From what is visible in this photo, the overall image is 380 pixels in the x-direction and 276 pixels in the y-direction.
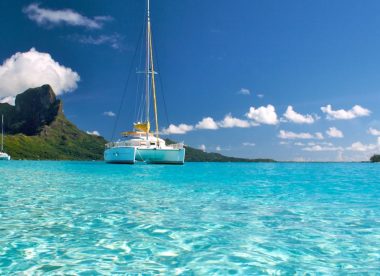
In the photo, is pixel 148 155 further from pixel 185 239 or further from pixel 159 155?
pixel 185 239

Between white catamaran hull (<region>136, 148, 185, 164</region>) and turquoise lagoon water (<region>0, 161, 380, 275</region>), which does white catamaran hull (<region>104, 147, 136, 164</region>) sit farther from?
turquoise lagoon water (<region>0, 161, 380, 275</region>)

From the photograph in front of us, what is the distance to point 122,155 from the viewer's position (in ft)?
187

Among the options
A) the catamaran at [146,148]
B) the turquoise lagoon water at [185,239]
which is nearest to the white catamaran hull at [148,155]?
the catamaran at [146,148]

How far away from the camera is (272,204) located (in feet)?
41.4

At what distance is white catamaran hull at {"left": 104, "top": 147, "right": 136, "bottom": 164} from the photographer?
182 ft

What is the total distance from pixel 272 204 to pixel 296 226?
426 cm

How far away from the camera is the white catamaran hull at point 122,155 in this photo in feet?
182

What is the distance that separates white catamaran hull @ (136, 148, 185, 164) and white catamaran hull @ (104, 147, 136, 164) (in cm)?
83

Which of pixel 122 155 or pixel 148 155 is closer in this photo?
pixel 148 155

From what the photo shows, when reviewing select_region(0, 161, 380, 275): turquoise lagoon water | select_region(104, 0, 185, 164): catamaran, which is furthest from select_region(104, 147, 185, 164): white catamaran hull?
select_region(0, 161, 380, 275): turquoise lagoon water

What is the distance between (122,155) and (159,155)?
6.23 m

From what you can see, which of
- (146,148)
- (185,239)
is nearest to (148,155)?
(146,148)

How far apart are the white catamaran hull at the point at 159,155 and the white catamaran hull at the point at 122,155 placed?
2.71 feet

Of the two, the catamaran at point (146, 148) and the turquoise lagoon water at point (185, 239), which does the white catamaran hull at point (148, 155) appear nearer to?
the catamaran at point (146, 148)
